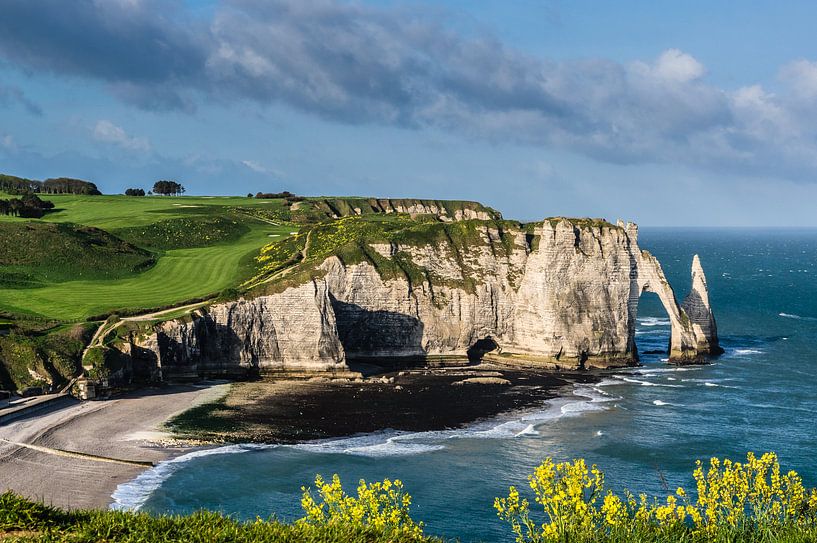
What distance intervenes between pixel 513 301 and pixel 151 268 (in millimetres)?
42510

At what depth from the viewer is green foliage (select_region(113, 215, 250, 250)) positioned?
10075 centimetres

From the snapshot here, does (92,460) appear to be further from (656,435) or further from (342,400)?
(656,435)

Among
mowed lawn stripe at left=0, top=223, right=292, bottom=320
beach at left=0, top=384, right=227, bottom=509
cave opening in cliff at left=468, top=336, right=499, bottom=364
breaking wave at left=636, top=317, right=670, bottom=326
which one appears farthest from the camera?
breaking wave at left=636, top=317, right=670, bottom=326

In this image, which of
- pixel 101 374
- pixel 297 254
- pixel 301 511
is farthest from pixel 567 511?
pixel 297 254

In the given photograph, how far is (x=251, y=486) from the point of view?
155 feet

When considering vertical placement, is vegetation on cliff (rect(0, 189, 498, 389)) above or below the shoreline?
above

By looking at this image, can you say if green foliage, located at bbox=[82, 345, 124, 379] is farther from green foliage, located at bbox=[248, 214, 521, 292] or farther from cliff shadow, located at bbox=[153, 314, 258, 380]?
green foliage, located at bbox=[248, 214, 521, 292]

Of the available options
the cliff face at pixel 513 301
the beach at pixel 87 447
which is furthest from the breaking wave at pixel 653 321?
the beach at pixel 87 447

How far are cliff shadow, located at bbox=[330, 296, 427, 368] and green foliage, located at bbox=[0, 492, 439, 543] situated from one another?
61.2m

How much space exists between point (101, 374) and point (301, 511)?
30.3 metres

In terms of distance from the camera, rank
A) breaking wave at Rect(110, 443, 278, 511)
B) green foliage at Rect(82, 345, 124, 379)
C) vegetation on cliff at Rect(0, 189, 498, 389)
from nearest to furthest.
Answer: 1. breaking wave at Rect(110, 443, 278, 511)
2. green foliage at Rect(82, 345, 124, 379)
3. vegetation on cliff at Rect(0, 189, 498, 389)

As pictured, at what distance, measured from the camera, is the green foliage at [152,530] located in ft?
71.9

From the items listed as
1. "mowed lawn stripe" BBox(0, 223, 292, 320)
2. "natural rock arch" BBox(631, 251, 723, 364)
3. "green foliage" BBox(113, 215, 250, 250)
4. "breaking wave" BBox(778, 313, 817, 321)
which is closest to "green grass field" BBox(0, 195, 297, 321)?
"mowed lawn stripe" BBox(0, 223, 292, 320)

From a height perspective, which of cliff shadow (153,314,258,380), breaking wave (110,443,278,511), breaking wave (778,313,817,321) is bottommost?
breaking wave (110,443,278,511)
